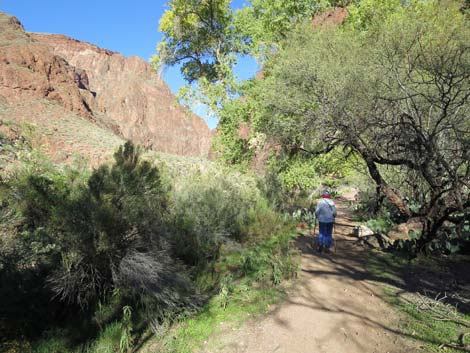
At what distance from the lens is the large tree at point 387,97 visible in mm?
6566

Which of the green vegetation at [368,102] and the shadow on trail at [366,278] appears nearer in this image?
the shadow on trail at [366,278]

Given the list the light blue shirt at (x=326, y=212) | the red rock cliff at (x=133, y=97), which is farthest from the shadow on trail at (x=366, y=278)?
the red rock cliff at (x=133, y=97)

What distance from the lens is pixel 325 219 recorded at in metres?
7.09

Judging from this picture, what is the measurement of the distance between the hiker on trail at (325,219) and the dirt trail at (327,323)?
150cm

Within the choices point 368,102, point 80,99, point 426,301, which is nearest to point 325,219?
point 426,301

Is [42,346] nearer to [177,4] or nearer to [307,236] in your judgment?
[307,236]

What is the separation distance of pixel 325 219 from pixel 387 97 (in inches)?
134

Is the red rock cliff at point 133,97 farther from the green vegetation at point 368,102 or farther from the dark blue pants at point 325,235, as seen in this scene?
the dark blue pants at point 325,235

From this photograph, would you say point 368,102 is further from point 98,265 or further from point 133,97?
point 133,97

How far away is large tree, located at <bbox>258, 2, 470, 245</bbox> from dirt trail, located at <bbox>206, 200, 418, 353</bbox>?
2720 millimetres

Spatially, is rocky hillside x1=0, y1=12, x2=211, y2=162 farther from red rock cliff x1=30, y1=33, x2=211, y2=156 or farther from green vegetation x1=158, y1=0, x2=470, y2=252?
green vegetation x1=158, y1=0, x2=470, y2=252

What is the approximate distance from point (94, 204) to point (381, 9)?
1301 centimetres

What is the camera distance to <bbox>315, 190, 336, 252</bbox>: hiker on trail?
23.3 feet

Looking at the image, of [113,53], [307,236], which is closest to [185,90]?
[307,236]
